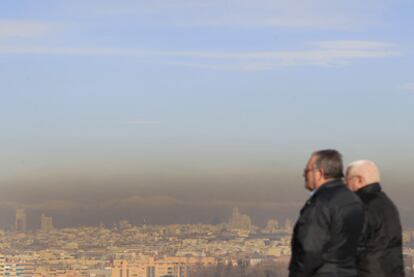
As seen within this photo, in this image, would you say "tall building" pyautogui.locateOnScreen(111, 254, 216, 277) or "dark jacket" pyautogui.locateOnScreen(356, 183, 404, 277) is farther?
"tall building" pyautogui.locateOnScreen(111, 254, 216, 277)

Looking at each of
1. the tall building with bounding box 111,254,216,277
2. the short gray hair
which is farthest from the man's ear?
the tall building with bounding box 111,254,216,277

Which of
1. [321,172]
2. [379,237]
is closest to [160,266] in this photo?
[379,237]

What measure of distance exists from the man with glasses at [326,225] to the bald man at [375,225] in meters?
0.94

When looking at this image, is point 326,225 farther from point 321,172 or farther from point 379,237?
point 379,237

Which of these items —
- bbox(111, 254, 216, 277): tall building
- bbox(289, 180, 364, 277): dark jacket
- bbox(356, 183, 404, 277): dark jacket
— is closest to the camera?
bbox(289, 180, 364, 277): dark jacket

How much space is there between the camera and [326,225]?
780cm

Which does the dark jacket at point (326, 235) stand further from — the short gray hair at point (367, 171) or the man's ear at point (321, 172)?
the short gray hair at point (367, 171)

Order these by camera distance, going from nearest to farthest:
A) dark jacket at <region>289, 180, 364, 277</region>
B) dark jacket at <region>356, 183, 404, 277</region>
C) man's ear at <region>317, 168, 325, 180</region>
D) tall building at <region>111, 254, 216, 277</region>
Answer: dark jacket at <region>289, 180, 364, 277</region>, man's ear at <region>317, 168, 325, 180</region>, dark jacket at <region>356, 183, 404, 277</region>, tall building at <region>111, 254, 216, 277</region>

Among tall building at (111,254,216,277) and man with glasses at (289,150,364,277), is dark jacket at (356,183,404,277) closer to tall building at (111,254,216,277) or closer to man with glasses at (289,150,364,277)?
man with glasses at (289,150,364,277)

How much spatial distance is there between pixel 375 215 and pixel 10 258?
187ft

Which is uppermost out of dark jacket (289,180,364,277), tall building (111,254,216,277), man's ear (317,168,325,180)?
tall building (111,254,216,277)

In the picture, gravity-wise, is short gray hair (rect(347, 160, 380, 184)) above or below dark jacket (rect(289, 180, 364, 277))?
above

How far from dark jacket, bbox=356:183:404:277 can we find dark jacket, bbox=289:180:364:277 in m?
0.98

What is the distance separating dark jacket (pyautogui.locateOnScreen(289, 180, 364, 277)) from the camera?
7750 mm
